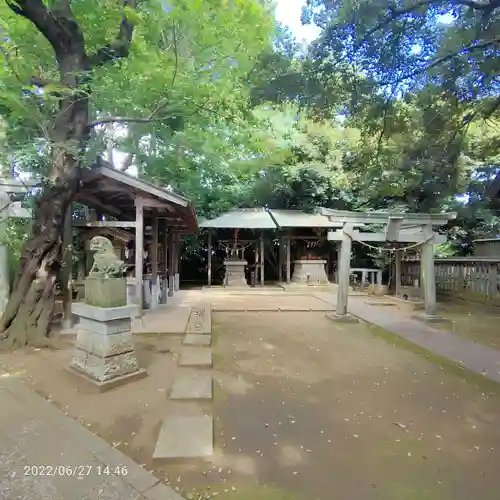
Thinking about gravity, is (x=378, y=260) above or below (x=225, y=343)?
above

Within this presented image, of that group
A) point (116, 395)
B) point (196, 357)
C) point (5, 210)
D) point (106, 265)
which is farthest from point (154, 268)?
point (116, 395)

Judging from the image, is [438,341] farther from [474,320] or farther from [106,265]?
[106,265]

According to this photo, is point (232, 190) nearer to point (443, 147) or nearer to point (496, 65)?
point (443, 147)

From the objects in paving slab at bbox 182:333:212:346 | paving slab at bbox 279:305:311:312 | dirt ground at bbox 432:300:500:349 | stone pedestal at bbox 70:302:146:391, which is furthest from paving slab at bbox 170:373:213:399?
paving slab at bbox 279:305:311:312

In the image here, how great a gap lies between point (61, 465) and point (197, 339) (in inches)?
146

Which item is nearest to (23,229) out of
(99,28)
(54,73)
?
(54,73)

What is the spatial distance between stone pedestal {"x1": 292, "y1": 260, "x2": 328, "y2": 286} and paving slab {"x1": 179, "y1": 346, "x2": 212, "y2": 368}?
1103 cm

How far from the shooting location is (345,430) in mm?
3408

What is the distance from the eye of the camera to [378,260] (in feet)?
55.2

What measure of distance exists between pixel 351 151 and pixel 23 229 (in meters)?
14.3

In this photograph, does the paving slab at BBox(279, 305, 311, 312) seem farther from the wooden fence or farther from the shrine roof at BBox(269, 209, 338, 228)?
the wooden fence

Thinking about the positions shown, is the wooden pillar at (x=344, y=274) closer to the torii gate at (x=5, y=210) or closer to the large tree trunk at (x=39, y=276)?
the large tree trunk at (x=39, y=276)

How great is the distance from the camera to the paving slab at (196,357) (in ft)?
16.8

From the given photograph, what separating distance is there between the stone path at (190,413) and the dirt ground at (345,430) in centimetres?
12
